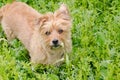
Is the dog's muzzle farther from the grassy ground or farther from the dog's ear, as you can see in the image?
the dog's ear

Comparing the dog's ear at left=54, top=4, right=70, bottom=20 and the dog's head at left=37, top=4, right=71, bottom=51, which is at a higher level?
the dog's ear at left=54, top=4, right=70, bottom=20

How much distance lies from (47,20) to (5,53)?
801mm

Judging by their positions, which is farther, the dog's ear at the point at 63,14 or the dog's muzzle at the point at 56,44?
the dog's ear at the point at 63,14

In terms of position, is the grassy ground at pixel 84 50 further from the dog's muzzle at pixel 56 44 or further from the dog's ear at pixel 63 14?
the dog's ear at pixel 63 14

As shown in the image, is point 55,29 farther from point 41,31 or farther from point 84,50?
point 84,50

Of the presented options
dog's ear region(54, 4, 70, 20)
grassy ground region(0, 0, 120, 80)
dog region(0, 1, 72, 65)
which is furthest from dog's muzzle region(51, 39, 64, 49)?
dog's ear region(54, 4, 70, 20)

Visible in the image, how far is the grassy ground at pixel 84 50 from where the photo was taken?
5.66 meters

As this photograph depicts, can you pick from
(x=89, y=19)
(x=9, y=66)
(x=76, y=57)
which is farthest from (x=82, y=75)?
(x=89, y=19)

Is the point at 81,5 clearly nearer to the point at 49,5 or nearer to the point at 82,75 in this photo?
the point at 49,5

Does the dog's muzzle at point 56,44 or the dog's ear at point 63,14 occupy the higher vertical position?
the dog's ear at point 63,14

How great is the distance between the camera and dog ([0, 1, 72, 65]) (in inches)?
226

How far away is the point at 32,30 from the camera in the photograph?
644 centimetres

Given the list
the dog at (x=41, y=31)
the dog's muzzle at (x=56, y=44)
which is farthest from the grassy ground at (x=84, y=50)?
the dog's muzzle at (x=56, y=44)

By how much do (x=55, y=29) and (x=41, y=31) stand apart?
209mm
